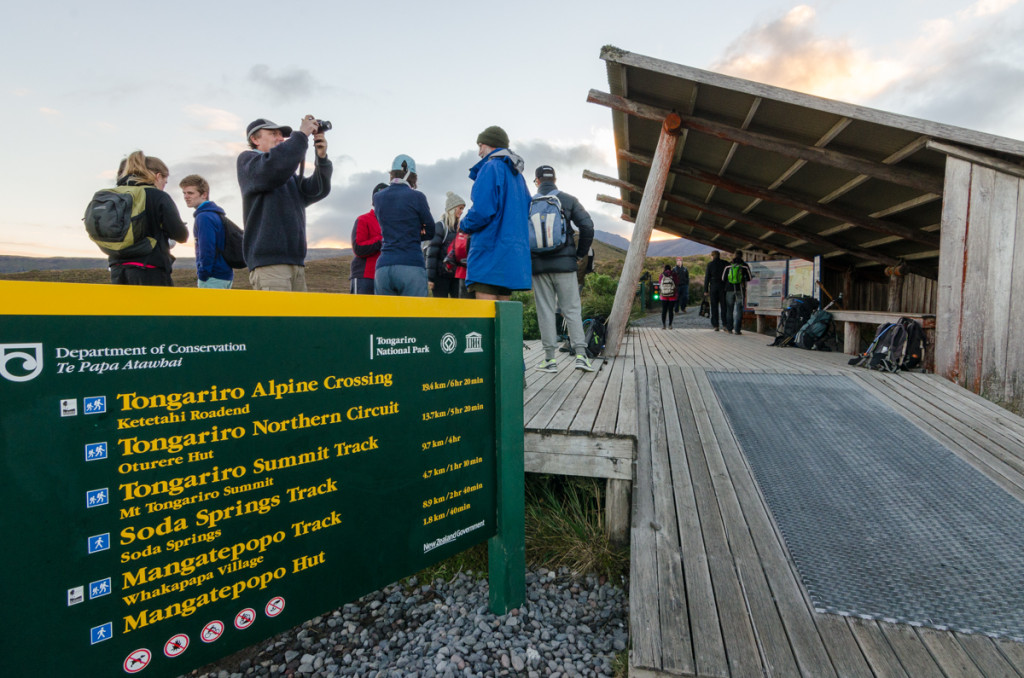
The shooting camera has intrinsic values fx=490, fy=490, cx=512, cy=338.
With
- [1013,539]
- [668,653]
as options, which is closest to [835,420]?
[1013,539]

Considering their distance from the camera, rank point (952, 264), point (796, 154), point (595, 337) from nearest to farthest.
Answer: point (952, 264) → point (796, 154) → point (595, 337)

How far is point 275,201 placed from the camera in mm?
3365

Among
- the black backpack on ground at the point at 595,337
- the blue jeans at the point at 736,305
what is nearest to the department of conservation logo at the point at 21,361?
the black backpack on ground at the point at 595,337

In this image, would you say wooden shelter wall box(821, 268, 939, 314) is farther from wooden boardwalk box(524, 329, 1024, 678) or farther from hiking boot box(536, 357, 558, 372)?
hiking boot box(536, 357, 558, 372)

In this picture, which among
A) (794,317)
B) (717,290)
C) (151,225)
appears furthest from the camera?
(717,290)

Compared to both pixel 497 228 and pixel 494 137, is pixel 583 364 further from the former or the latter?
pixel 494 137

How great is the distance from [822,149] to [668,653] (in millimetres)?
6625

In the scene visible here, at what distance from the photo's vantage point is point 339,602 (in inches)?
65.2

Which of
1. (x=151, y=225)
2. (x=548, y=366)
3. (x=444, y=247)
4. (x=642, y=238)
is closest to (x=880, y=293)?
(x=642, y=238)

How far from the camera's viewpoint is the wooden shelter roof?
504 centimetres

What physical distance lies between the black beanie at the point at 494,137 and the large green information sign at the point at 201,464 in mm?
2384

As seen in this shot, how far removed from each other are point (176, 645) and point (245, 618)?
0.56 ft

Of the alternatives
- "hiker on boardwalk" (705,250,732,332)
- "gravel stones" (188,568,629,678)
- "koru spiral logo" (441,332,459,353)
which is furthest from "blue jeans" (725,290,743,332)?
"koru spiral logo" (441,332,459,353)

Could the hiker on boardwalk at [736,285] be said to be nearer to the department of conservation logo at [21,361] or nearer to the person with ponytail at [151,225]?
the person with ponytail at [151,225]
